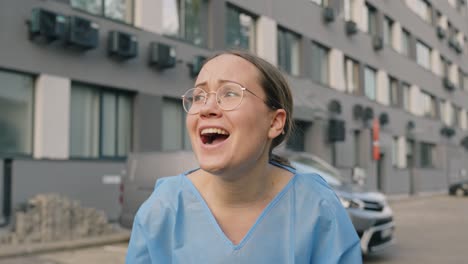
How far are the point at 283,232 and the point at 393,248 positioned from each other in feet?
27.8

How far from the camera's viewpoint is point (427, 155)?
115ft

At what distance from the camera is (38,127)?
11320 mm

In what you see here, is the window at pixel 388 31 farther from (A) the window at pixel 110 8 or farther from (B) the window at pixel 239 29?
(A) the window at pixel 110 8

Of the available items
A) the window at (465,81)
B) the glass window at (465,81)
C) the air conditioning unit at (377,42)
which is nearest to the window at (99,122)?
the air conditioning unit at (377,42)

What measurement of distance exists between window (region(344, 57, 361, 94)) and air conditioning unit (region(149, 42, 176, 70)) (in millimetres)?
12849

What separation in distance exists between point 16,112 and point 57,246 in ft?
12.4

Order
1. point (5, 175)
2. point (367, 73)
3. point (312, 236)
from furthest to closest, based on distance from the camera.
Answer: point (367, 73), point (5, 175), point (312, 236)

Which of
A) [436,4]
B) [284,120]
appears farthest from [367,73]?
[284,120]

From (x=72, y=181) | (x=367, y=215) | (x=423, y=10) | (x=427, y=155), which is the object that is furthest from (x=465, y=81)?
(x=367, y=215)

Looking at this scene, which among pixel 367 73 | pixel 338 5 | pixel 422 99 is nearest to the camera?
pixel 338 5

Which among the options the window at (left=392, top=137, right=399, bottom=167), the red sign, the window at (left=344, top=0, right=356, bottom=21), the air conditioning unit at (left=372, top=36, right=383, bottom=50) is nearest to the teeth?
the red sign

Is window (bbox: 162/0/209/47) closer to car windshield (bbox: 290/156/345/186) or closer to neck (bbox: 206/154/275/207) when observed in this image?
car windshield (bbox: 290/156/345/186)

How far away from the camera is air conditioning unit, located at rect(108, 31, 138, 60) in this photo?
41.1 ft

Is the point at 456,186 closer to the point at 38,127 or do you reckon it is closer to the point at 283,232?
the point at 38,127
